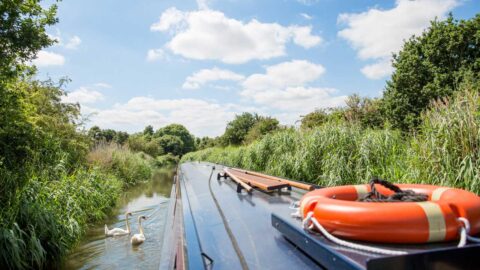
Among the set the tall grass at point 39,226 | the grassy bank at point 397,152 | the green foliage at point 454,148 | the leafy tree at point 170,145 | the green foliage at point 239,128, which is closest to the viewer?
the green foliage at point 454,148

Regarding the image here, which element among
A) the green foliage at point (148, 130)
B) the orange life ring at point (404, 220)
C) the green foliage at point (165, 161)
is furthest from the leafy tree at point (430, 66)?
the green foliage at point (148, 130)

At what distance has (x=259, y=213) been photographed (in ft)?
8.87

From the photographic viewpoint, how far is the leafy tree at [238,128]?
23.8 m

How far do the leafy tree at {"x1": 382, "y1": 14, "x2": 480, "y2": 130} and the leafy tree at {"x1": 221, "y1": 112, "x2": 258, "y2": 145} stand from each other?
9879mm

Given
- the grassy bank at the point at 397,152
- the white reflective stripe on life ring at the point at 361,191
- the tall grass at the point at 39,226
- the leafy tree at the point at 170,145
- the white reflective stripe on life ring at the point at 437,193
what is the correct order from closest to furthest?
the white reflective stripe on life ring at the point at 437,193
the white reflective stripe on life ring at the point at 361,191
the grassy bank at the point at 397,152
the tall grass at the point at 39,226
the leafy tree at the point at 170,145

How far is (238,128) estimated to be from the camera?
24.2 metres

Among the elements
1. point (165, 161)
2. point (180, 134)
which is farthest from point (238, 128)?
point (180, 134)

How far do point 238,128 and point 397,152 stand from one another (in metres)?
20.1

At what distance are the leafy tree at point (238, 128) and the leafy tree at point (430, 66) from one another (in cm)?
988

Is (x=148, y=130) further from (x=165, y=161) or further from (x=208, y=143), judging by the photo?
(x=165, y=161)

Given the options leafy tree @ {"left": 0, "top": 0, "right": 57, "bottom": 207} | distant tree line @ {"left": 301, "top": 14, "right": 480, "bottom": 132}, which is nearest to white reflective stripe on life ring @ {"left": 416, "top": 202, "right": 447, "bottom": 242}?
leafy tree @ {"left": 0, "top": 0, "right": 57, "bottom": 207}

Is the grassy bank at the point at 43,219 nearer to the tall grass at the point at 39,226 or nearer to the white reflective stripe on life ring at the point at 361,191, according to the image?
the tall grass at the point at 39,226

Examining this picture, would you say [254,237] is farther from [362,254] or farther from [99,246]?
[99,246]

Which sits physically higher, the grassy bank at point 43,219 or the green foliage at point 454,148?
the green foliage at point 454,148
